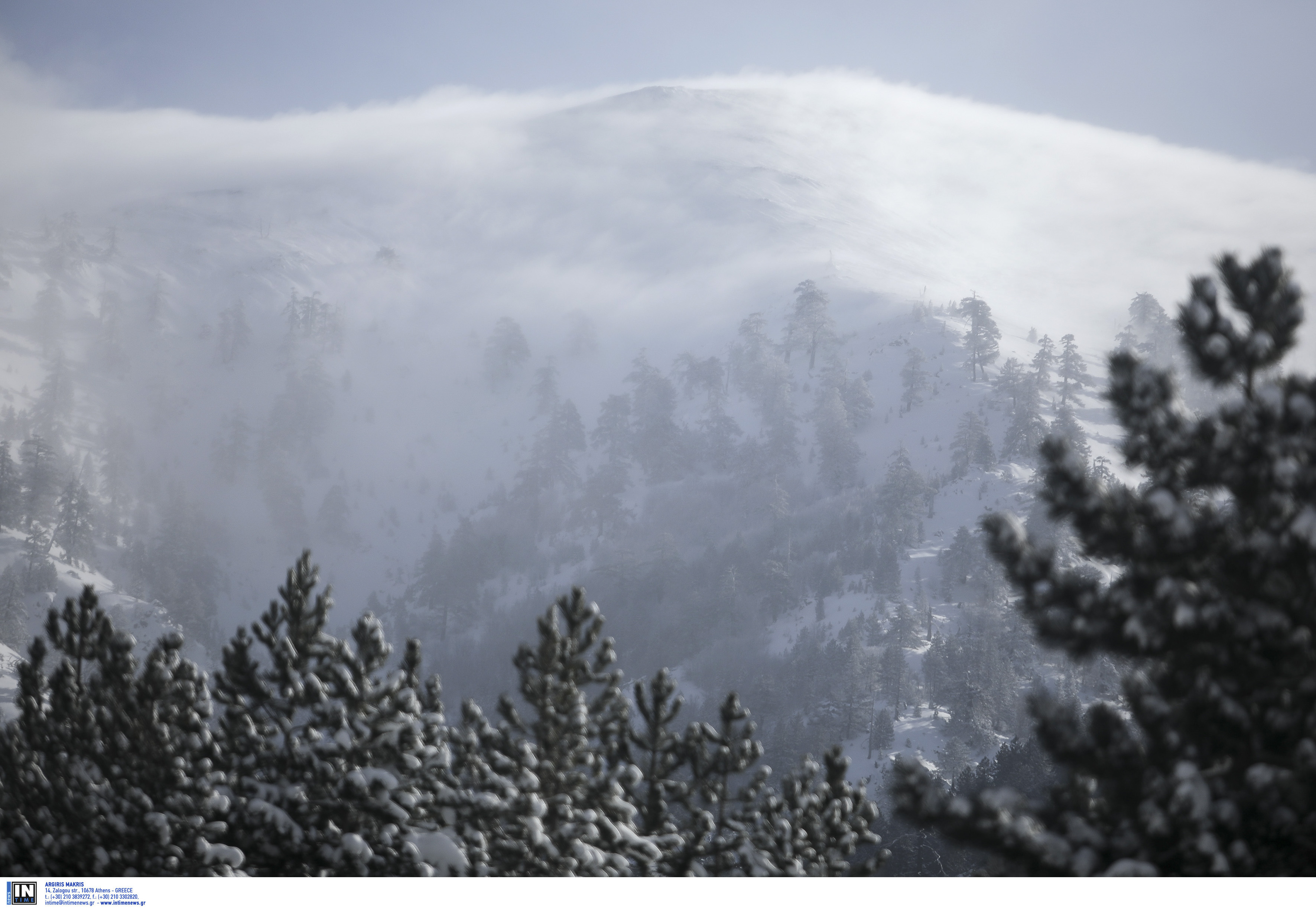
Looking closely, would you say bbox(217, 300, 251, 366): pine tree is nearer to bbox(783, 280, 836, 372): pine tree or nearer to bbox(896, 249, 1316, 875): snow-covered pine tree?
bbox(783, 280, 836, 372): pine tree

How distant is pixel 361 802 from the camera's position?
7.36 meters

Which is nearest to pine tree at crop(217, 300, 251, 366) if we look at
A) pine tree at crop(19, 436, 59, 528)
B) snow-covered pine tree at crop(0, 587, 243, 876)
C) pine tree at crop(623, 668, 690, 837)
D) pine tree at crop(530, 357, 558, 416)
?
pine tree at crop(530, 357, 558, 416)

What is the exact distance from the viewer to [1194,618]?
4.42 m

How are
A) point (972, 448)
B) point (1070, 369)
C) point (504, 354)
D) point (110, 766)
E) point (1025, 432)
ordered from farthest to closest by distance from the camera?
point (504, 354), point (1070, 369), point (972, 448), point (1025, 432), point (110, 766)

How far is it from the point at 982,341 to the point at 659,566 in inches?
1951

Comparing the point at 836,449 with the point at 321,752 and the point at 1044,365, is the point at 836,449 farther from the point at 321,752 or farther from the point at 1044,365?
the point at 321,752

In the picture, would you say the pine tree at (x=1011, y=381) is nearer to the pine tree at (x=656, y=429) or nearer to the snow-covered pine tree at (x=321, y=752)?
the pine tree at (x=656, y=429)

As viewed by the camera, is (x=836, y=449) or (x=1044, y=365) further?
(x=836, y=449)

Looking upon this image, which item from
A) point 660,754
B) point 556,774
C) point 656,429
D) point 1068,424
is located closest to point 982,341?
point 1068,424

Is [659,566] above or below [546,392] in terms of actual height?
below

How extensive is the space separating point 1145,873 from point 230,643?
899cm
